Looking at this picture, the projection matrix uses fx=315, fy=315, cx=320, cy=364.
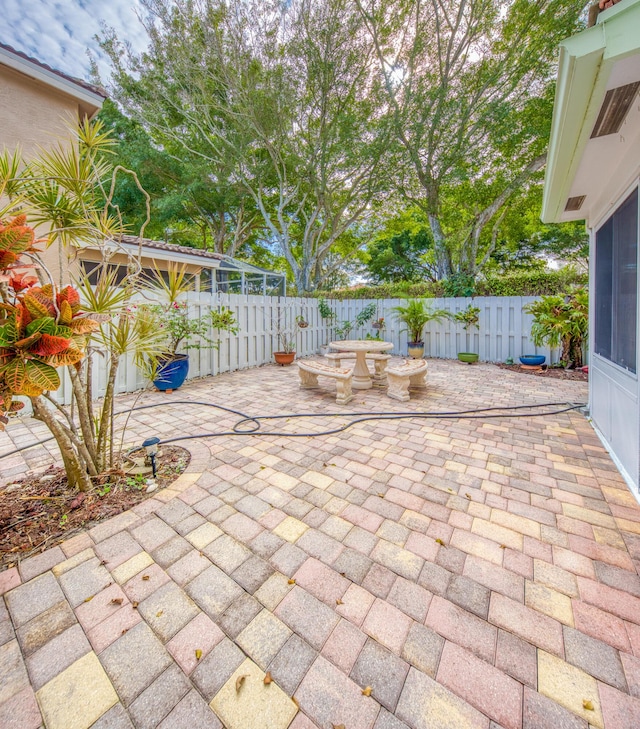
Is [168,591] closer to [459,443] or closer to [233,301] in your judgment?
[459,443]

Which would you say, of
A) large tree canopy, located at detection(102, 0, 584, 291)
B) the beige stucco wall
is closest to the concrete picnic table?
the beige stucco wall

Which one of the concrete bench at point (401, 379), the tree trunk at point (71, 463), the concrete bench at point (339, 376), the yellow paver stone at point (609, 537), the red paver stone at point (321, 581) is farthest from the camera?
the concrete bench at point (401, 379)

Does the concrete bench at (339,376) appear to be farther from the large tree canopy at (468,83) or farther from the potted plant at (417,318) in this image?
the large tree canopy at (468,83)

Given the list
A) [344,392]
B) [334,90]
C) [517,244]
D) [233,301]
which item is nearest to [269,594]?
[344,392]

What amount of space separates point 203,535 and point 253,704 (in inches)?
34.3

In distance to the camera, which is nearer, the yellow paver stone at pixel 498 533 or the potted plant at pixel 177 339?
the yellow paver stone at pixel 498 533

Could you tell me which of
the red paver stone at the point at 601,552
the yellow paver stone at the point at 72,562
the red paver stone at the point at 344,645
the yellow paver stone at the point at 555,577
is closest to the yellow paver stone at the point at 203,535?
the yellow paver stone at the point at 72,562

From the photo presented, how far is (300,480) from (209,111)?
13.6 meters

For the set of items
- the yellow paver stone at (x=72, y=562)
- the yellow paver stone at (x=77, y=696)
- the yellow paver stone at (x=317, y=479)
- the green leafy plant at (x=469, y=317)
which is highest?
the green leafy plant at (x=469, y=317)

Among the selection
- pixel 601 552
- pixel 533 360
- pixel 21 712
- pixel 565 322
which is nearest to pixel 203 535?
pixel 21 712

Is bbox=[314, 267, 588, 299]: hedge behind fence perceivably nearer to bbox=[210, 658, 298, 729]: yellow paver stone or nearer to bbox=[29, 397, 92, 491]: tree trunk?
bbox=[210, 658, 298, 729]: yellow paver stone

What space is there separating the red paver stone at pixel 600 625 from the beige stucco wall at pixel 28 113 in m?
6.66

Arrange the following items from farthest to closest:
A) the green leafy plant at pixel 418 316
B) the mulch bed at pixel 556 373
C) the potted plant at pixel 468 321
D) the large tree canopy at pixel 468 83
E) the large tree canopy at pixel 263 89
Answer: the large tree canopy at pixel 263 89, the large tree canopy at pixel 468 83, the green leafy plant at pixel 418 316, the potted plant at pixel 468 321, the mulch bed at pixel 556 373

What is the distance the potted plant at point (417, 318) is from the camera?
782 cm
